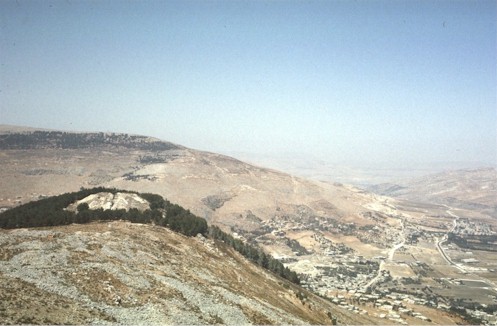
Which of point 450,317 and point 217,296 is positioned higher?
point 217,296

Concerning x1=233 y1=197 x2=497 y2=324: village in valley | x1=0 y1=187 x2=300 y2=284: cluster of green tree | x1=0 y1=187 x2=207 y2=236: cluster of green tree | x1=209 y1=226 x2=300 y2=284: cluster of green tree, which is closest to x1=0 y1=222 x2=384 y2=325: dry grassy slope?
x1=0 y1=187 x2=207 y2=236: cluster of green tree

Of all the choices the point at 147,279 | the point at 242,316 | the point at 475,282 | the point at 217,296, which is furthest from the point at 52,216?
the point at 475,282

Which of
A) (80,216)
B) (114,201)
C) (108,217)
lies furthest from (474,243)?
(80,216)

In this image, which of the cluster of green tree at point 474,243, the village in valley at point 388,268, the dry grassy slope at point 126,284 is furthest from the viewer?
the cluster of green tree at point 474,243

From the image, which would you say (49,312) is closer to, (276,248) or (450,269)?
(276,248)

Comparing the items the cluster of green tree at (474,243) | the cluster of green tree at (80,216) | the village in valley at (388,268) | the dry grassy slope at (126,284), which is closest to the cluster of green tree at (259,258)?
the cluster of green tree at (80,216)

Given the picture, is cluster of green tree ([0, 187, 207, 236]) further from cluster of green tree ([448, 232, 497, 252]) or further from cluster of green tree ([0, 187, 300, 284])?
cluster of green tree ([448, 232, 497, 252])

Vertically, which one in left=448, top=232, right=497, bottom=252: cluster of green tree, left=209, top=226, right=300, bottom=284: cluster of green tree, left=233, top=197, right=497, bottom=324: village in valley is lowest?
left=233, top=197, right=497, bottom=324: village in valley

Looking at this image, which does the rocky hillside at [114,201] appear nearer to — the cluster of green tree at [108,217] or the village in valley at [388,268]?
the cluster of green tree at [108,217]
